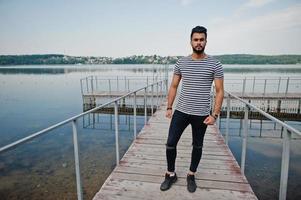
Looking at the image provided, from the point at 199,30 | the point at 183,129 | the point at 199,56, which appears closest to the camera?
the point at 199,30

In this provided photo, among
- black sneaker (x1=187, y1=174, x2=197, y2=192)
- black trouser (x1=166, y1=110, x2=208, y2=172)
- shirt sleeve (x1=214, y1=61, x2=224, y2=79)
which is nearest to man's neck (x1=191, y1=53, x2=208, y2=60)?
shirt sleeve (x1=214, y1=61, x2=224, y2=79)

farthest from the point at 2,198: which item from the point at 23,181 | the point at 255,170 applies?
the point at 255,170

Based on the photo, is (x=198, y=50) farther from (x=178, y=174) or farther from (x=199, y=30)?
(x=178, y=174)

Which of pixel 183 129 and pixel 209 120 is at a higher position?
pixel 209 120

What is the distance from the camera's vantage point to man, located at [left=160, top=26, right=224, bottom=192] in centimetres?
228

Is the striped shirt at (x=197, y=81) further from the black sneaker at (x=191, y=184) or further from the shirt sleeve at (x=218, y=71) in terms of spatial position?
the black sneaker at (x=191, y=184)

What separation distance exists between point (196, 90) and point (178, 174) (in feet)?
4.33

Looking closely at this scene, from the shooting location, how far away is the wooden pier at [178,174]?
255cm

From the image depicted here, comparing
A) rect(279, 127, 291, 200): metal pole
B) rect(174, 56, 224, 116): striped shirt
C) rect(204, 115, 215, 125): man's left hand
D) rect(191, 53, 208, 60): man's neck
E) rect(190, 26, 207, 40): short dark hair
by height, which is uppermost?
rect(190, 26, 207, 40): short dark hair

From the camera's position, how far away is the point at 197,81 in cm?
234

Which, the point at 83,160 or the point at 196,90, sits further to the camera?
the point at 83,160

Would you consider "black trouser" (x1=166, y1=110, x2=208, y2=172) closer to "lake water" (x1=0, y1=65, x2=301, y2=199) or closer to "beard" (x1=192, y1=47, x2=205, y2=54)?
"beard" (x1=192, y1=47, x2=205, y2=54)

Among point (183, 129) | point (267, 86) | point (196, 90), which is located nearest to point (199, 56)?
point (196, 90)

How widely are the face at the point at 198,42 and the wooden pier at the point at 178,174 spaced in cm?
162
